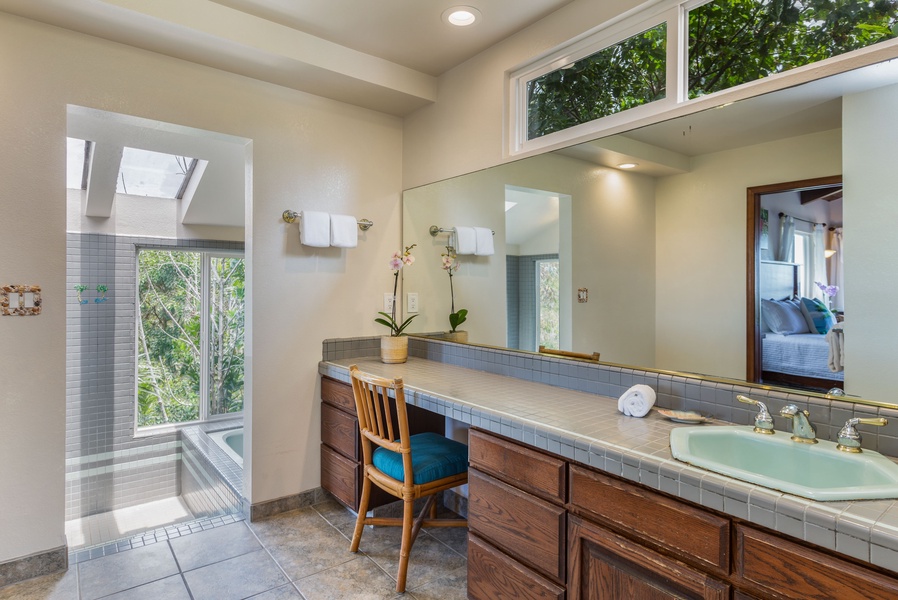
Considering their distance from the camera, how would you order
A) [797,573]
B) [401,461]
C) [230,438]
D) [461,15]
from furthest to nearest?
[230,438] → [461,15] → [401,461] → [797,573]

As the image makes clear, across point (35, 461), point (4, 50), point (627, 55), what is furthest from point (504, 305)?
point (4, 50)

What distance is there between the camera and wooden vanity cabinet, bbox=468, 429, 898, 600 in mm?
988

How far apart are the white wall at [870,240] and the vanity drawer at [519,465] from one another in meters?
0.86

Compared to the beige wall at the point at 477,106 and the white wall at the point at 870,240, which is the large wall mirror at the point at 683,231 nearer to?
the white wall at the point at 870,240

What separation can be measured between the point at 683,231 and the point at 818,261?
436mm

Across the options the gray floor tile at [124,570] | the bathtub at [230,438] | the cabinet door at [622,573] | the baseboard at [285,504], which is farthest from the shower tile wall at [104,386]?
the cabinet door at [622,573]

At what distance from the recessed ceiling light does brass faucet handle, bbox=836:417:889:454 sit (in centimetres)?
203

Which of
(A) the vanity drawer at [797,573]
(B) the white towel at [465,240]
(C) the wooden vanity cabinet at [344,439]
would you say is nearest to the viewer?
(A) the vanity drawer at [797,573]

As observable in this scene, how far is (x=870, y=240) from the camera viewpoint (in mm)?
1314

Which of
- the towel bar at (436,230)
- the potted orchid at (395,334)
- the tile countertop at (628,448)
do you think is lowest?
the tile countertop at (628,448)

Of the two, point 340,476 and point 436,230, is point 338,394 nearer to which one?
point 340,476

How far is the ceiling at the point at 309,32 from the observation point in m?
2.01

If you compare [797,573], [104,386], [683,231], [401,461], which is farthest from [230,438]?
[797,573]

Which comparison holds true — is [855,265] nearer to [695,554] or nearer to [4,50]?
[695,554]
